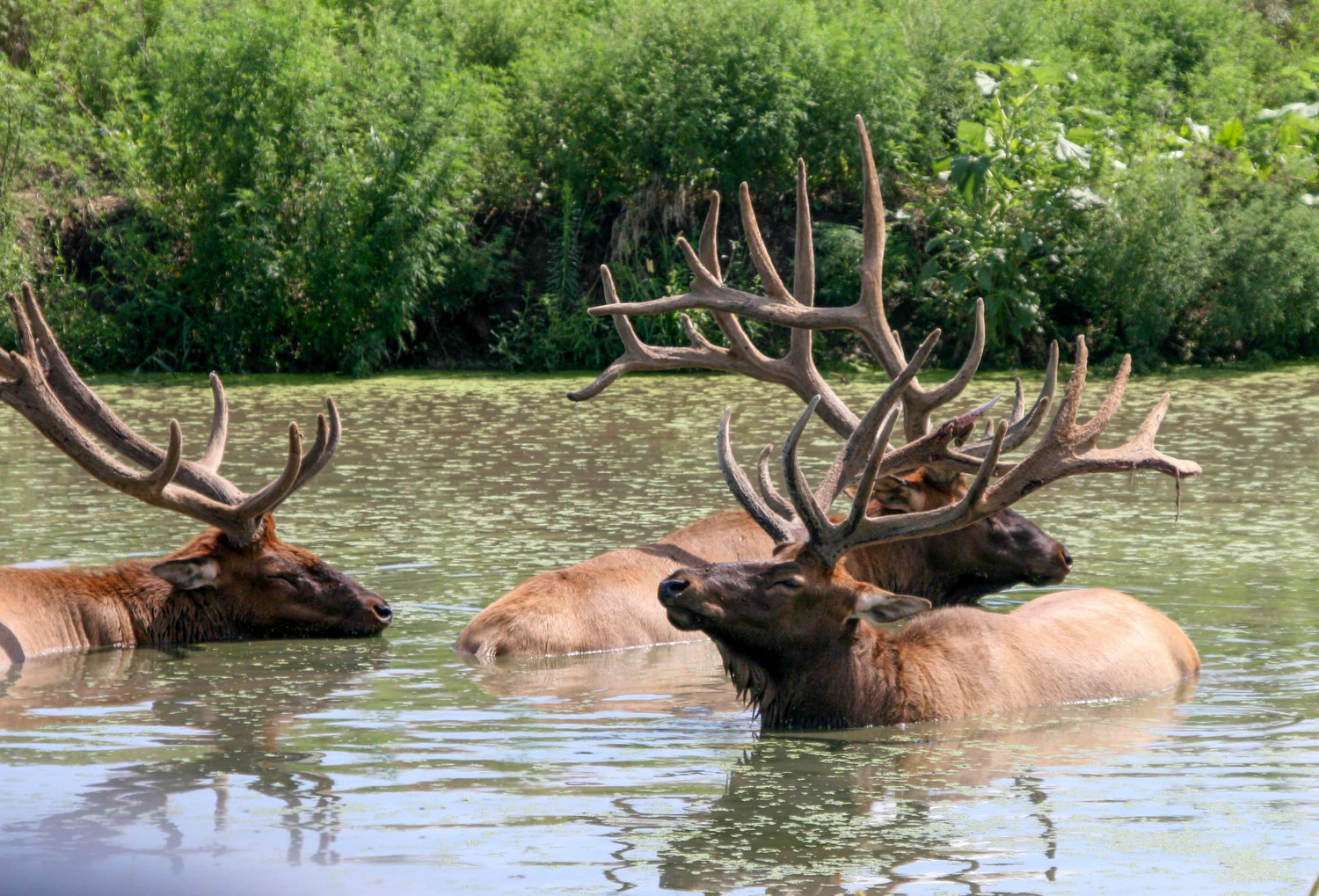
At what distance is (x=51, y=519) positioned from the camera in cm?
1036

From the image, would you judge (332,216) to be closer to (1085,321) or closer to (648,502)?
(1085,321)

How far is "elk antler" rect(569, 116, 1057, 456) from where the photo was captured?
762 centimetres

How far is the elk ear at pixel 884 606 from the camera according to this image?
18.6 ft

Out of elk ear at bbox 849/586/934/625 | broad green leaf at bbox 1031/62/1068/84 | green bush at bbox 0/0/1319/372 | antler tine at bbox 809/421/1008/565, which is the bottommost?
elk ear at bbox 849/586/934/625

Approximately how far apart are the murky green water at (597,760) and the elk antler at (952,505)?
0.65 m

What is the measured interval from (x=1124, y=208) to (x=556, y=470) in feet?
29.2

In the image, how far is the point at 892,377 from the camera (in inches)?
301

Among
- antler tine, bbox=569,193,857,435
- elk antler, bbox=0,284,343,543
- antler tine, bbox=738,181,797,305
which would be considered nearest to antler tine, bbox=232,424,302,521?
elk antler, bbox=0,284,343,543

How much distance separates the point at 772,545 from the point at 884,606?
2.06 meters

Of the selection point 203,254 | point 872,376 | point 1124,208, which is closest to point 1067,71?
point 1124,208

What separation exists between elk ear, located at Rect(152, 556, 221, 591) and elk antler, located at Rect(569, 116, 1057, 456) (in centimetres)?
169

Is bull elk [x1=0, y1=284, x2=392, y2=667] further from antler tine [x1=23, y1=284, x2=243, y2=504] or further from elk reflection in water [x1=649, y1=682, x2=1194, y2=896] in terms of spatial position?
elk reflection in water [x1=649, y1=682, x2=1194, y2=896]

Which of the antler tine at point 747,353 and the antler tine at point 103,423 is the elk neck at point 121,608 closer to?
the antler tine at point 103,423

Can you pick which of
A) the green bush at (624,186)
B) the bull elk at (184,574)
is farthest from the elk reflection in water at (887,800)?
the green bush at (624,186)
